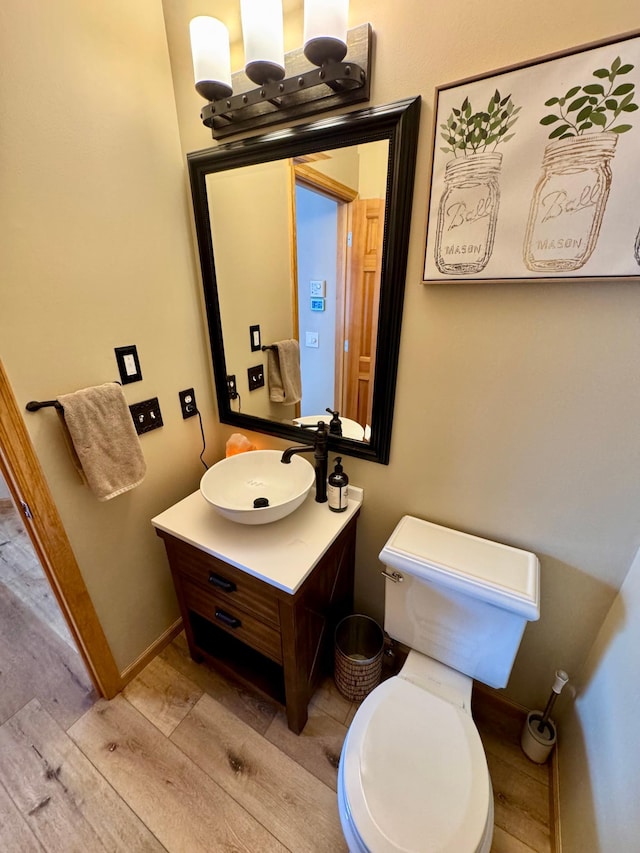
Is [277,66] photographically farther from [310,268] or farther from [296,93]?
[310,268]

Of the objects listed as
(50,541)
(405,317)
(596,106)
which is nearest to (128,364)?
(50,541)

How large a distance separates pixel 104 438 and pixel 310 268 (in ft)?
2.95

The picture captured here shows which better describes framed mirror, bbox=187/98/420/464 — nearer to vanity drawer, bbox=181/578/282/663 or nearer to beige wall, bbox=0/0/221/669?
beige wall, bbox=0/0/221/669

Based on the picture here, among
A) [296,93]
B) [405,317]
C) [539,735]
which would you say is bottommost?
[539,735]

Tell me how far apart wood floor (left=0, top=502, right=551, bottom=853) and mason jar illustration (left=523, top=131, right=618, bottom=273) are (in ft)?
5.15

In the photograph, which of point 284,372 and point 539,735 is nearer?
point 539,735

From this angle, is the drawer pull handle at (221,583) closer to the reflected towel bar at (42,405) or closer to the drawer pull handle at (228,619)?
the drawer pull handle at (228,619)

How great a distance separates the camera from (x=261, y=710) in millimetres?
1360

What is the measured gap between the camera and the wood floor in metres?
1.05

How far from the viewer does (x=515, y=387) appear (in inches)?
37.4

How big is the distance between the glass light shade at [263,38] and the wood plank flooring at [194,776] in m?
2.04

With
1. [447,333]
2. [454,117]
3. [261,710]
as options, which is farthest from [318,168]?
[261,710]

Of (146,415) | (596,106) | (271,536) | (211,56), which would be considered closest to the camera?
(596,106)

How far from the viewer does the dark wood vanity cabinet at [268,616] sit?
1.08 meters
